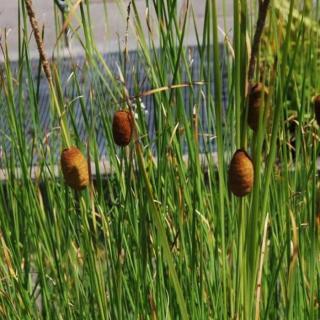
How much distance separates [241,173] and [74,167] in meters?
0.19

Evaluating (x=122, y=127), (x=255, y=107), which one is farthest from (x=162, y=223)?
(x=255, y=107)

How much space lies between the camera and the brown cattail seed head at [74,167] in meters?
0.95

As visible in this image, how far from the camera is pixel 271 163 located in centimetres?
97

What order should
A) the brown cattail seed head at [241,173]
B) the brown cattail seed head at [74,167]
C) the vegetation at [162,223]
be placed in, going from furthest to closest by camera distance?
1. the vegetation at [162,223]
2. the brown cattail seed head at [74,167]
3. the brown cattail seed head at [241,173]

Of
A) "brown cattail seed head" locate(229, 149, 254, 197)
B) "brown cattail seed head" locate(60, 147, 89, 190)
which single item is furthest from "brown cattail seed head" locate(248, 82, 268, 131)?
"brown cattail seed head" locate(60, 147, 89, 190)

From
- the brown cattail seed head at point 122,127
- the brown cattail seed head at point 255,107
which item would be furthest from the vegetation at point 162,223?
the brown cattail seed head at point 255,107

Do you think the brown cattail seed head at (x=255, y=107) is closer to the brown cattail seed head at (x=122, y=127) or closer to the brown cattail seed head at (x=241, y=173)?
the brown cattail seed head at (x=241, y=173)

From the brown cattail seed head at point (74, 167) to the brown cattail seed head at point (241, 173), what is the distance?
177 millimetres

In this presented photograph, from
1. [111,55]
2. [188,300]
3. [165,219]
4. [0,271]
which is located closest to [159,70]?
[165,219]

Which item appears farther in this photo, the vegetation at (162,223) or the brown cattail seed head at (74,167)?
the vegetation at (162,223)

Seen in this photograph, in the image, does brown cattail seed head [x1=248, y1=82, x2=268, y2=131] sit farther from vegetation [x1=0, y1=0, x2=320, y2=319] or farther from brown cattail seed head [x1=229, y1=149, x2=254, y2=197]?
vegetation [x1=0, y1=0, x2=320, y2=319]

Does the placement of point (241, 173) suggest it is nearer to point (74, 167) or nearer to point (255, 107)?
point (255, 107)

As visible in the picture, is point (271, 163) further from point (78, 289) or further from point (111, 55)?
point (111, 55)

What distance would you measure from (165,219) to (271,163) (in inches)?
17.6
